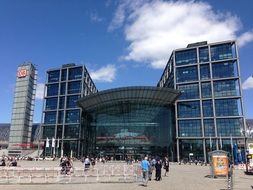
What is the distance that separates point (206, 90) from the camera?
84438 millimetres

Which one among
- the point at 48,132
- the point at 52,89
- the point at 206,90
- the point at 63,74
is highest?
the point at 63,74

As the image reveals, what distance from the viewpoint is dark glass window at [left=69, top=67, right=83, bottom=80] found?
105m

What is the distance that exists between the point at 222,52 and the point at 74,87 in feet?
162

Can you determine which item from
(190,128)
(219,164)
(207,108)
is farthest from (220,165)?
(207,108)

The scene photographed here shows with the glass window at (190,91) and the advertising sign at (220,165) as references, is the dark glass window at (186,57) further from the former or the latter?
the advertising sign at (220,165)

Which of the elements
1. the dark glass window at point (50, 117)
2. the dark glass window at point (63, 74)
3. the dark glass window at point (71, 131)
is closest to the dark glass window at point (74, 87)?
the dark glass window at point (63, 74)

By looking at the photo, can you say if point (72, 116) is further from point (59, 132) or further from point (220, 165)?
point (220, 165)

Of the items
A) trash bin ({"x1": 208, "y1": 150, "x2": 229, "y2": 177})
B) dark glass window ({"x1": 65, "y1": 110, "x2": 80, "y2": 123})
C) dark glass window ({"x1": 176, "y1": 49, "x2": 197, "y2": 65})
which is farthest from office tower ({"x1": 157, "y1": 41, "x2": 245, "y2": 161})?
trash bin ({"x1": 208, "y1": 150, "x2": 229, "y2": 177})

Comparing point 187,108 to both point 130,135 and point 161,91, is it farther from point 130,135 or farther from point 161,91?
point 130,135

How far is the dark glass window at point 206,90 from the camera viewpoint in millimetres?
83938

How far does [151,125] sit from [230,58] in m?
28.9

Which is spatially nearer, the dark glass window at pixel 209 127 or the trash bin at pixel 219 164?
the trash bin at pixel 219 164

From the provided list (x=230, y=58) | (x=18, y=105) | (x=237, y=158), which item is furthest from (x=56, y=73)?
(x=237, y=158)

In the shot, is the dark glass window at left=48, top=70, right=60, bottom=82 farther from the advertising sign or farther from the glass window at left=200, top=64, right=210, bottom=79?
the advertising sign
